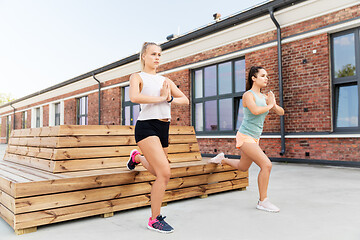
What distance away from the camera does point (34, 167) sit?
3.81m

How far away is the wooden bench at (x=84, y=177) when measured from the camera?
2.63m

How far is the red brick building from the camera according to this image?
7.12 m


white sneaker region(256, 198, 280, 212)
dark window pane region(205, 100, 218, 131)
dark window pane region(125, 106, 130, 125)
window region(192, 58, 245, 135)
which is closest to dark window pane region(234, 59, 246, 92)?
window region(192, 58, 245, 135)

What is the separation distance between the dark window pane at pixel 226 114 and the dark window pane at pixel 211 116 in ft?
0.97

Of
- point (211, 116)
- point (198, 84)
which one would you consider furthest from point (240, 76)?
point (198, 84)

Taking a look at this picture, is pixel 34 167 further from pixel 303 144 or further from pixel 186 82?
pixel 186 82

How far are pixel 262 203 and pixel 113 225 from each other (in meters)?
1.68

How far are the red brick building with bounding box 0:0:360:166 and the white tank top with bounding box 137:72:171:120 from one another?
5911mm

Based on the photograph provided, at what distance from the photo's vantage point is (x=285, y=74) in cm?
824

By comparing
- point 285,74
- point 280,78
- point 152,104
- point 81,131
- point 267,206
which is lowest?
point 267,206

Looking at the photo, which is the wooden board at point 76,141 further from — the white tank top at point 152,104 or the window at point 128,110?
the window at point 128,110

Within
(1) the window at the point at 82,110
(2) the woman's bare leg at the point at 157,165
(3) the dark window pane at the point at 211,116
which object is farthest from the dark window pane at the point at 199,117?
(1) the window at the point at 82,110

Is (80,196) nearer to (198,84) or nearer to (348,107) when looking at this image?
(348,107)

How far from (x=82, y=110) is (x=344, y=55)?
1523 centimetres
